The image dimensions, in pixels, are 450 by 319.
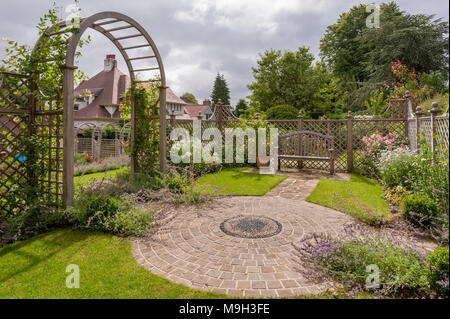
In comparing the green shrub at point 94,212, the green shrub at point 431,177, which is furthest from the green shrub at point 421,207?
the green shrub at point 94,212

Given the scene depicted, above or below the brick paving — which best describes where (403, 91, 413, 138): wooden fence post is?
above

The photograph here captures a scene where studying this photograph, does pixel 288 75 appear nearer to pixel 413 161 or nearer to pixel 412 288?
pixel 413 161

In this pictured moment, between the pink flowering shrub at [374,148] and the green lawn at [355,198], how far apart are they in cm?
38

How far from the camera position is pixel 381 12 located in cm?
1836

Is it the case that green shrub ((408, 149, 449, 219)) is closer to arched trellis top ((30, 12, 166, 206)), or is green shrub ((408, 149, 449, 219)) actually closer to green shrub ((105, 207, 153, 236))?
green shrub ((105, 207, 153, 236))

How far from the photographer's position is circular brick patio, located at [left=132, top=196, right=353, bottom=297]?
2615 mm

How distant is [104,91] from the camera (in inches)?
858

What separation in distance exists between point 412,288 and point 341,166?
750 cm

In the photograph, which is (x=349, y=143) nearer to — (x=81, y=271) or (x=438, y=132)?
(x=438, y=132)

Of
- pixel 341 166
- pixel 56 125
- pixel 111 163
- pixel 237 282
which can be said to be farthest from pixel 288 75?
pixel 237 282

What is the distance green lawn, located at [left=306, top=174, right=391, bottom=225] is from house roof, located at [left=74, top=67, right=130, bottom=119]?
17.7 meters

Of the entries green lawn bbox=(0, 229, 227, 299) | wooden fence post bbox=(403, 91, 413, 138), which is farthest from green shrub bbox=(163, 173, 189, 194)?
wooden fence post bbox=(403, 91, 413, 138)

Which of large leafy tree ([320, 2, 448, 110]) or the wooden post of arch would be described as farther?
large leafy tree ([320, 2, 448, 110])

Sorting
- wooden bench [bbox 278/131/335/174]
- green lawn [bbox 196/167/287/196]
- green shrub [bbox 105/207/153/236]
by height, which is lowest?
green shrub [bbox 105/207/153/236]
